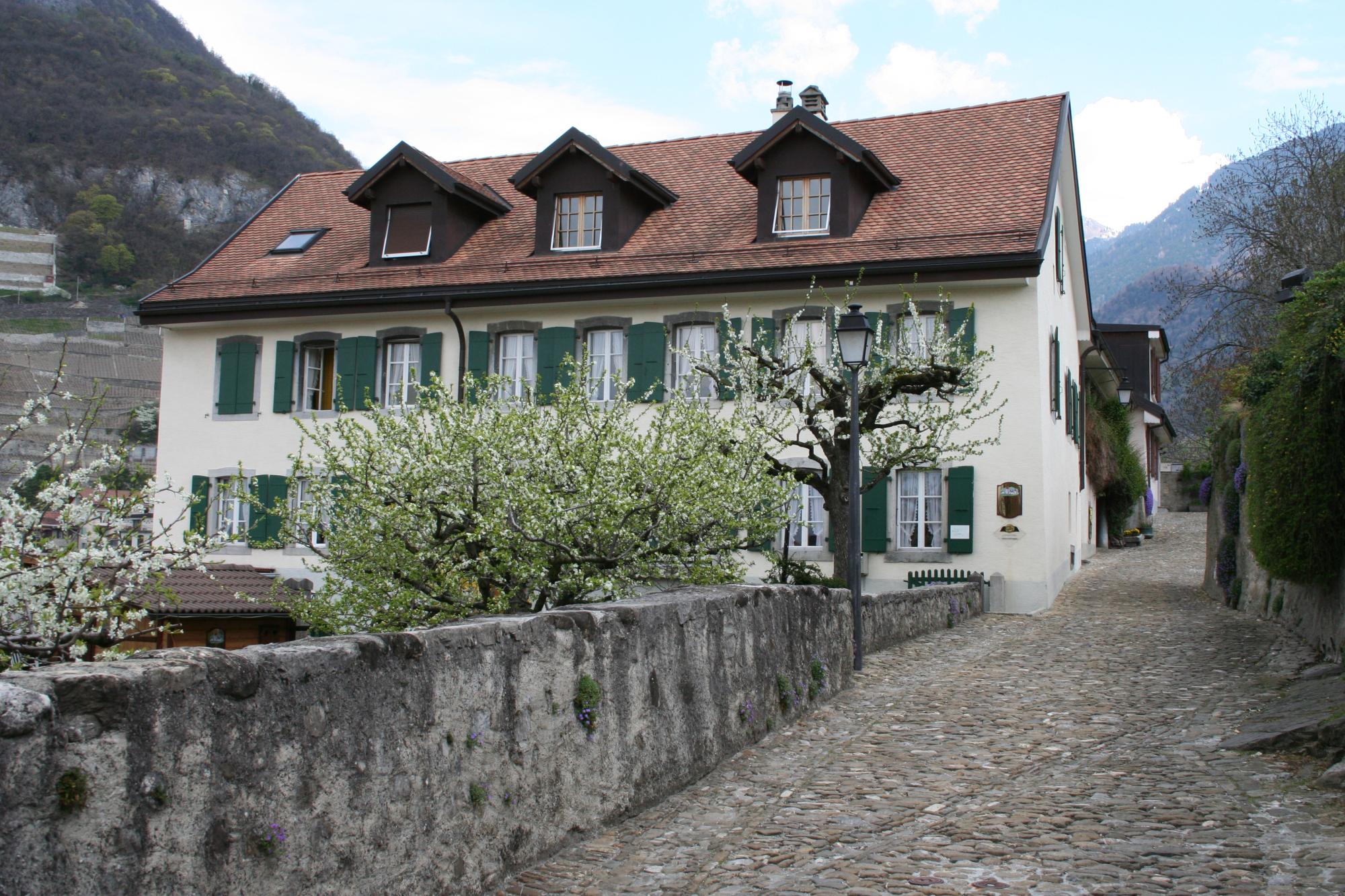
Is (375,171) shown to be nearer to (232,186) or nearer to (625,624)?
(625,624)

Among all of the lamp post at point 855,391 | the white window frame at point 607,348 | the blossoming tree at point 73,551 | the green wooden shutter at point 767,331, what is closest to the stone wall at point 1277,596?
the lamp post at point 855,391

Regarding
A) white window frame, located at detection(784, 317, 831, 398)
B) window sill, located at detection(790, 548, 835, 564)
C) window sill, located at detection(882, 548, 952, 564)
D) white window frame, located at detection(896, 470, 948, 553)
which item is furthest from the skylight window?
window sill, located at detection(882, 548, 952, 564)

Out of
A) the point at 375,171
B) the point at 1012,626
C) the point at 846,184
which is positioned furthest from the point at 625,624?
the point at 375,171

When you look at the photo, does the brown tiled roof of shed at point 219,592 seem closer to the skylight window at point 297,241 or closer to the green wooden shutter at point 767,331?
the skylight window at point 297,241

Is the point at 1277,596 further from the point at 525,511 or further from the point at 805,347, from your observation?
the point at 525,511

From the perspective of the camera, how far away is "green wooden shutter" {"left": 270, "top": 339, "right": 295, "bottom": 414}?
21.6m

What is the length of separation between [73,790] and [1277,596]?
13088mm

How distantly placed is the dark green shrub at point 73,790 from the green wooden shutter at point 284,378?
19437 mm

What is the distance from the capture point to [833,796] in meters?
6.18

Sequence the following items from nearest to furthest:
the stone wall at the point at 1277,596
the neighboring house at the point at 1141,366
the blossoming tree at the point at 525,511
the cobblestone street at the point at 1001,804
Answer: the cobblestone street at the point at 1001,804 < the blossoming tree at the point at 525,511 < the stone wall at the point at 1277,596 < the neighboring house at the point at 1141,366

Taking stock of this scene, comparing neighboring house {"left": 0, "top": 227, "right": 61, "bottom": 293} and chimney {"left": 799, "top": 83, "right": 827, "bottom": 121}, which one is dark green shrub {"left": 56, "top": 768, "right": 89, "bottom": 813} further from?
neighboring house {"left": 0, "top": 227, "right": 61, "bottom": 293}

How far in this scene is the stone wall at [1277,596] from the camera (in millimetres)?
9656

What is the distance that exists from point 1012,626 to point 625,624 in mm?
10304

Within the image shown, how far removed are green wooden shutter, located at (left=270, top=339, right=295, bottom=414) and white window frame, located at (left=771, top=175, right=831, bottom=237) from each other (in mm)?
8857
